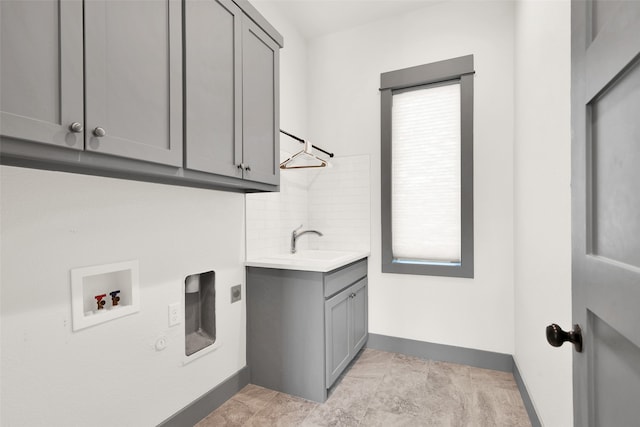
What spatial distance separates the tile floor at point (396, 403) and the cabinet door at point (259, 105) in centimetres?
147

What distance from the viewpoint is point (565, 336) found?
0.74 m

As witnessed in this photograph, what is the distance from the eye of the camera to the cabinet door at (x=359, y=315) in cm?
256

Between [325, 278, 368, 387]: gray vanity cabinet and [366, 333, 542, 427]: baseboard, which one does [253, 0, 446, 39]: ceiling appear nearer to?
[325, 278, 368, 387]: gray vanity cabinet

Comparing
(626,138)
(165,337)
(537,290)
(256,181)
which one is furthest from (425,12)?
(165,337)

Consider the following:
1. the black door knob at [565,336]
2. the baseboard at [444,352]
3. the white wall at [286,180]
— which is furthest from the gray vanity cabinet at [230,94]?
the baseboard at [444,352]

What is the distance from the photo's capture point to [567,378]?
120 centimetres

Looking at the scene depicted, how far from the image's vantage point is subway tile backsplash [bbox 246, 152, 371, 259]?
2799 millimetres

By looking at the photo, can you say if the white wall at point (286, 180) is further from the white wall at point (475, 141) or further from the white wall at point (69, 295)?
the white wall at point (69, 295)

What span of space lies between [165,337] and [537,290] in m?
2.05

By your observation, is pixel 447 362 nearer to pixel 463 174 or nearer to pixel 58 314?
pixel 463 174

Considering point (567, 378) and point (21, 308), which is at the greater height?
point (21, 308)

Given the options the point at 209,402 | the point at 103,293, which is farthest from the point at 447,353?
the point at 103,293

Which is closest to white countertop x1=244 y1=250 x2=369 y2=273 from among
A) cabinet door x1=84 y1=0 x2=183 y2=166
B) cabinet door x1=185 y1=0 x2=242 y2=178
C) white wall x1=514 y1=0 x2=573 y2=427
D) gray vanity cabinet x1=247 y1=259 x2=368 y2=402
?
gray vanity cabinet x1=247 y1=259 x2=368 y2=402

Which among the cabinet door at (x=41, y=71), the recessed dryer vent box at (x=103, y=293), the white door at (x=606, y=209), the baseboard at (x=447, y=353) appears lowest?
the baseboard at (x=447, y=353)
